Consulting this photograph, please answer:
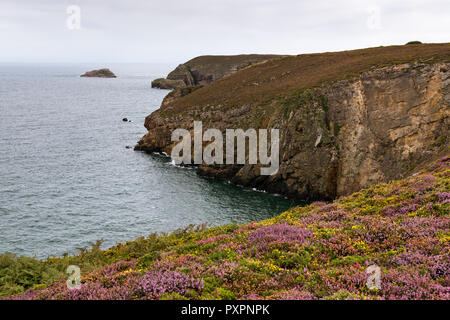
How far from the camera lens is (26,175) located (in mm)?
57594

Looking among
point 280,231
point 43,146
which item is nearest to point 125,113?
point 43,146

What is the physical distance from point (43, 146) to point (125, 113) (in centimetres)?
5448

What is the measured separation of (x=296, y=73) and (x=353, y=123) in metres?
29.2

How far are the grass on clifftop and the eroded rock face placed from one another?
4.81 m

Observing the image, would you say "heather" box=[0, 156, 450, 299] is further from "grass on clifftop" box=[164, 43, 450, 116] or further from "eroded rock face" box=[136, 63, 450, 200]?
"grass on clifftop" box=[164, 43, 450, 116]

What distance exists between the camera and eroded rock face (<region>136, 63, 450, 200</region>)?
4978 cm

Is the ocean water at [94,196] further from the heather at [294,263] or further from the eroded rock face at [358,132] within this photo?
the heather at [294,263]

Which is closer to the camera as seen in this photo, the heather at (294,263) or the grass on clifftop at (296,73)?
the heather at (294,263)

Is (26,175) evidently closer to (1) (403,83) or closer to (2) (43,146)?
(2) (43,146)

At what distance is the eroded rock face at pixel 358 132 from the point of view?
163ft

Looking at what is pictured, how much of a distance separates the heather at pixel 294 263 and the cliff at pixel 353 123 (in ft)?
103
